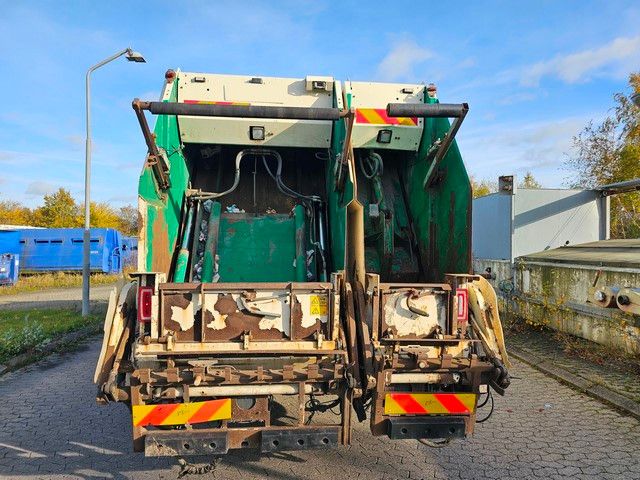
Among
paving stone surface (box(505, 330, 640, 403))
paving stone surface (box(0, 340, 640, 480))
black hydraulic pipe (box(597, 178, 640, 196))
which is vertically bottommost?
paving stone surface (box(0, 340, 640, 480))

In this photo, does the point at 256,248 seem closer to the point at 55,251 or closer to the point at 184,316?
the point at 184,316

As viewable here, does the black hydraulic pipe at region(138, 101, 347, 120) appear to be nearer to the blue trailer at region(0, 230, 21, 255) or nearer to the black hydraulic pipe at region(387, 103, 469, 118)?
the black hydraulic pipe at region(387, 103, 469, 118)

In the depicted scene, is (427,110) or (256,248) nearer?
(427,110)

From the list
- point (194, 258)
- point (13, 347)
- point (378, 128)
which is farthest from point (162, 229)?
point (13, 347)

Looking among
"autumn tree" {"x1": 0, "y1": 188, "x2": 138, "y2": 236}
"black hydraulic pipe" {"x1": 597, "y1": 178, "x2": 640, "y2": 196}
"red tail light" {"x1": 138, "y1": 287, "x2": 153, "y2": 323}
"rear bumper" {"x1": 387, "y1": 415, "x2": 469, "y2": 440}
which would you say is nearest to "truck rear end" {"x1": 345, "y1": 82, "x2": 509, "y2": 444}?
"rear bumper" {"x1": 387, "y1": 415, "x2": 469, "y2": 440}

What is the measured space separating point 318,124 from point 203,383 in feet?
9.04

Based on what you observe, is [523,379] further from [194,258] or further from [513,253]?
[194,258]

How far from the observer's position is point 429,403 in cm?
314

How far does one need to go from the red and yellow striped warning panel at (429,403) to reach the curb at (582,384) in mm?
2279

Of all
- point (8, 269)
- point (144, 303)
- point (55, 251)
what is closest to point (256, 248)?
point (144, 303)

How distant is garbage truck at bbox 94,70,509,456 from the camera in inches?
119

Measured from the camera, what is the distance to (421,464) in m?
3.55

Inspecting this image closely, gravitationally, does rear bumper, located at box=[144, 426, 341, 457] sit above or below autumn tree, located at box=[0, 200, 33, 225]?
below

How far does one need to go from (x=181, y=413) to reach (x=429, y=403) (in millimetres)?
1524
